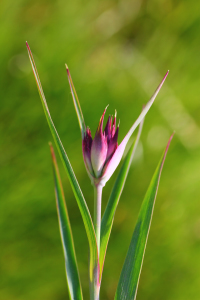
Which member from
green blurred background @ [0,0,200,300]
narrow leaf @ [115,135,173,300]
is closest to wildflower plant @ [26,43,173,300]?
narrow leaf @ [115,135,173,300]

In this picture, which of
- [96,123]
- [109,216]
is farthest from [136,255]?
[96,123]

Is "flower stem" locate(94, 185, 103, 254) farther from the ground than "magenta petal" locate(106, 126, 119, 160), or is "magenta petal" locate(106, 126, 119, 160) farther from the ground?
"magenta petal" locate(106, 126, 119, 160)

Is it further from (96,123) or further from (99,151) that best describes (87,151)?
(96,123)

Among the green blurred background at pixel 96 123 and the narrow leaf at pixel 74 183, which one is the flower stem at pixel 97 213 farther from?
the green blurred background at pixel 96 123

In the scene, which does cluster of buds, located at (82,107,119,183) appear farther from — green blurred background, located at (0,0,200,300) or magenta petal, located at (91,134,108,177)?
green blurred background, located at (0,0,200,300)

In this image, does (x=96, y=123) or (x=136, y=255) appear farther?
(x=96, y=123)
